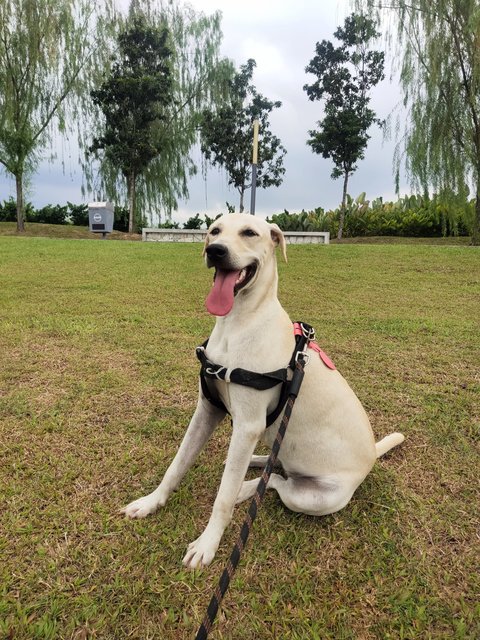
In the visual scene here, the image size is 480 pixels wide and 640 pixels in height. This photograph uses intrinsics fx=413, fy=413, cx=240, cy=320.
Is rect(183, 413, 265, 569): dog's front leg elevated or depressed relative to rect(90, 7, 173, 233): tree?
depressed

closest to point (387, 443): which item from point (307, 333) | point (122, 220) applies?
point (307, 333)

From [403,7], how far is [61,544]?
72.9 feet

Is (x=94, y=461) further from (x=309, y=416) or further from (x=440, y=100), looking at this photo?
(x=440, y=100)

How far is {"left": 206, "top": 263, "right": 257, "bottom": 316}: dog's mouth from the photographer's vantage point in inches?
80.4

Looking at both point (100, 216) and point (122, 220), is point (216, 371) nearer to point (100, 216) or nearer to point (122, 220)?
point (100, 216)

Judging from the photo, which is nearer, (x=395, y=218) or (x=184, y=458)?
(x=184, y=458)

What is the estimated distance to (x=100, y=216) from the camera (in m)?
19.4

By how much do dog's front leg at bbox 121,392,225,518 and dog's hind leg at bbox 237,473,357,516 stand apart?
53cm

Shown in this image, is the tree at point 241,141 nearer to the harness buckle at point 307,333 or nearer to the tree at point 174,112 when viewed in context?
the tree at point 174,112

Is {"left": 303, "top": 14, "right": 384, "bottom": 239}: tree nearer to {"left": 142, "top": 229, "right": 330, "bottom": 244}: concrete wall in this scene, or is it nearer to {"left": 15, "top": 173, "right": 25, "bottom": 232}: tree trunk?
{"left": 142, "top": 229, "right": 330, "bottom": 244}: concrete wall

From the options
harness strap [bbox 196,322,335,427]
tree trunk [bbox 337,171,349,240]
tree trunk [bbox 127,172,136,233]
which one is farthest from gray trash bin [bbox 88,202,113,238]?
harness strap [bbox 196,322,335,427]

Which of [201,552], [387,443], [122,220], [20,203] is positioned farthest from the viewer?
[122,220]

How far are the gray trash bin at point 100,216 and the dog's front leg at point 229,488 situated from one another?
19185 millimetres

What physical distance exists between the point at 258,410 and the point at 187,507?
784 mm
